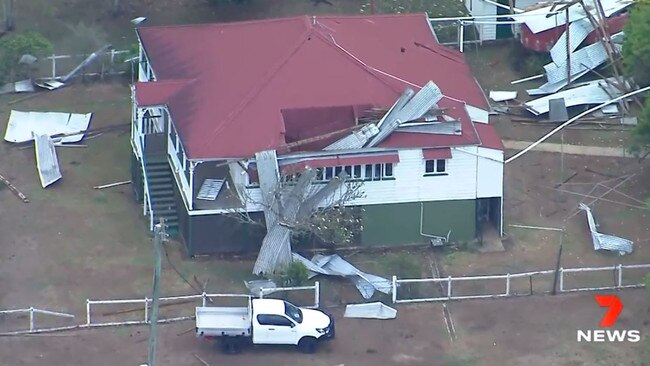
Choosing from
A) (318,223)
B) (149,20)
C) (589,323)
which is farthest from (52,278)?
(149,20)

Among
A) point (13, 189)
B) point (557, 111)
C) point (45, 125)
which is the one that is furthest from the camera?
point (557, 111)

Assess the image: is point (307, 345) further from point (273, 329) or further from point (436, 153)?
point (436, 153)

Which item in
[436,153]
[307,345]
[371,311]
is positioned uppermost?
[436,153]

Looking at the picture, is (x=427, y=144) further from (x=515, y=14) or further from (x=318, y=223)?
(x=515, y=14)

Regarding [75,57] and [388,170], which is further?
[75,57]

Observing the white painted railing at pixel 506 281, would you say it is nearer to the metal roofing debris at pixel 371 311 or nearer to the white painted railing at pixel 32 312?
the metal roofing debris at pixel 371 311

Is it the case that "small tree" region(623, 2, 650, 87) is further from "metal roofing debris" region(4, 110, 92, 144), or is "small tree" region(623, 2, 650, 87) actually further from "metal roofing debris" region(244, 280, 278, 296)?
"metal roofing debris" region(4, 110, 92, 144)

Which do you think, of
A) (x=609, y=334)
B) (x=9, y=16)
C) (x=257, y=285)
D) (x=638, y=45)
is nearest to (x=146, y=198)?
(x=257, y=285)
